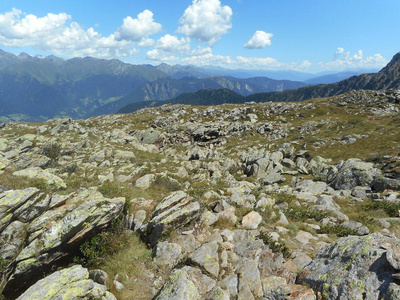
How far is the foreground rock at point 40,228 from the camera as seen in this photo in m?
8.08

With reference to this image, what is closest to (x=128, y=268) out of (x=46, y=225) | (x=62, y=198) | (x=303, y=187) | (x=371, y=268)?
(x=46, y=225)

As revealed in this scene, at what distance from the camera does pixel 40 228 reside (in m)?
9.37

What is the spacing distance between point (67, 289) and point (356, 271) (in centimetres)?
998

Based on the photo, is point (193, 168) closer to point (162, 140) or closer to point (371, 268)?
point (371, 268)

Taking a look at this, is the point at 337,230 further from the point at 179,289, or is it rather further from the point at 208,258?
the point at 179,289

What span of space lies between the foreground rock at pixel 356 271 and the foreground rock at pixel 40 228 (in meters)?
9.79

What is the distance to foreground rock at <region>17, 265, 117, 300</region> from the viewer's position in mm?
6488

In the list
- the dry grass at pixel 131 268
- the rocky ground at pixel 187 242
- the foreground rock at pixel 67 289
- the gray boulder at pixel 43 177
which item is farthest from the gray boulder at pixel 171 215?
the gray boulder at pixel 43 177

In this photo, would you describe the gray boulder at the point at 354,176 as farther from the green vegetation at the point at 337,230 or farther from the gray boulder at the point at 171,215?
the gray boulder at the point at 171,215

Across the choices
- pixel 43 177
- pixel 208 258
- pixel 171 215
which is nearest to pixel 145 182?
pixel 43 177

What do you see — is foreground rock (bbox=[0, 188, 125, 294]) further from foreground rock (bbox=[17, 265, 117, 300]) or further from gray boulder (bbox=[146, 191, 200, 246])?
gray boulder (bbox=[146, 191, 200, 246])

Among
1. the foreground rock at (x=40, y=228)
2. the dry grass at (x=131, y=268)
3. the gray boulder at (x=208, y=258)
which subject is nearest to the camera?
the dry grass at (x=131, y=268)

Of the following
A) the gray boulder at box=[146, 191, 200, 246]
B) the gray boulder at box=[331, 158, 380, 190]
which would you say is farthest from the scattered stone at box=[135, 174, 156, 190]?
the gray boulder at box=[331, 158, 380, 190]

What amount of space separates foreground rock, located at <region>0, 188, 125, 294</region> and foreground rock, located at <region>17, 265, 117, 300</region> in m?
1.60
